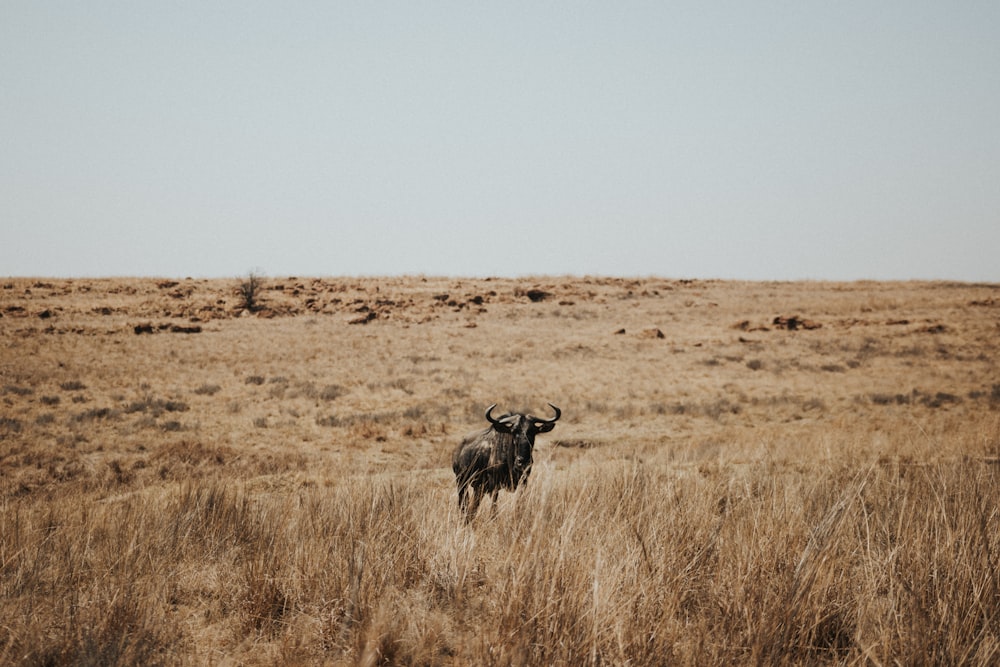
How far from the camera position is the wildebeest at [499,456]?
21.1 feet

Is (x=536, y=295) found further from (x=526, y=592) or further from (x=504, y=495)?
(x=526, y=592)

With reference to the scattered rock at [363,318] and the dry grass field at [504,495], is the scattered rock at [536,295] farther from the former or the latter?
the scattered rock at [363,318]

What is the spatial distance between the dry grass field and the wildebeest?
0.39m

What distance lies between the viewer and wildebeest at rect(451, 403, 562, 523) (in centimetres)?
644

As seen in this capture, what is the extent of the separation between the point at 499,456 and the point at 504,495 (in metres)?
1.50

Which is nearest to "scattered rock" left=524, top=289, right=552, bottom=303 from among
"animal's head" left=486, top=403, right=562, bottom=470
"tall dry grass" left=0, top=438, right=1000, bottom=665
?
"animal's head" left=486, top=403, right=562, bottom=470

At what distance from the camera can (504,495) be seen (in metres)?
5.20

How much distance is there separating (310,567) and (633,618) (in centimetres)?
199

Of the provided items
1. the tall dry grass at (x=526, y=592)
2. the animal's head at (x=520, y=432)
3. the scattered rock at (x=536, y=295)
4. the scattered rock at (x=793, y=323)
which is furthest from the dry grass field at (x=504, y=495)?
the scattered rock at (x=536, y=295)

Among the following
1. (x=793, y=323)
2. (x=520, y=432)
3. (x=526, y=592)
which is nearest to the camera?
(x=526, y=592)

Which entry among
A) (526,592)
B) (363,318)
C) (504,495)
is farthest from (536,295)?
(526,592)

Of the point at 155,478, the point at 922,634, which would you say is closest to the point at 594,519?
the point at 922,634

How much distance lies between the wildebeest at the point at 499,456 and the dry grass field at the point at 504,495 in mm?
388

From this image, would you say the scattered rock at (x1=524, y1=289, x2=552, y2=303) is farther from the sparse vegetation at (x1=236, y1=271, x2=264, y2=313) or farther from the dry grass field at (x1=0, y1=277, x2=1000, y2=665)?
the sparse vegetation at (x1=236, y1=271, x2=264, y2=313)
